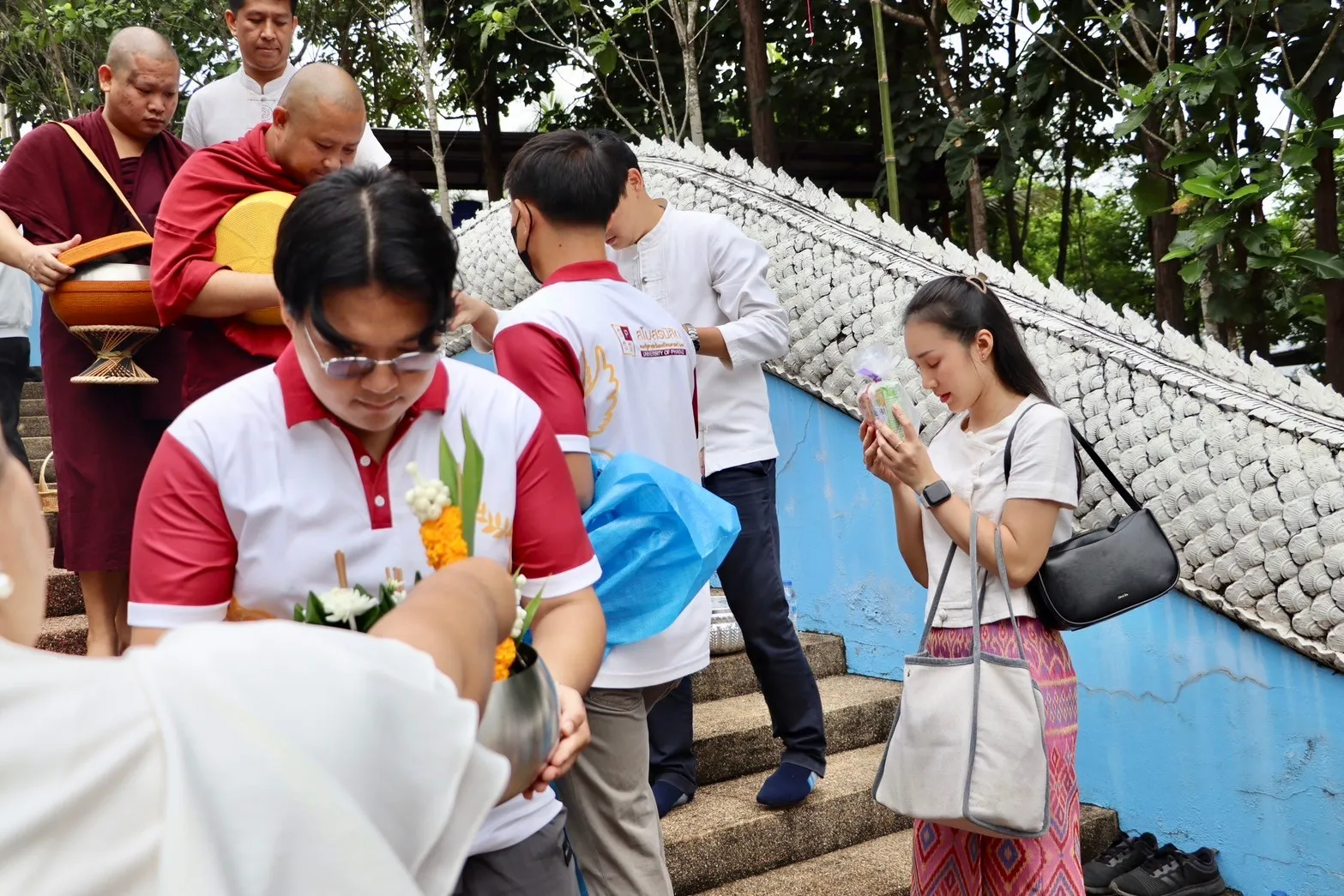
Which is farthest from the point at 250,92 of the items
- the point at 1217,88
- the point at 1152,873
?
the point at 1217,88

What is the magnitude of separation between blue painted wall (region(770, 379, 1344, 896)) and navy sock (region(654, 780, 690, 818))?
1413 millimetres

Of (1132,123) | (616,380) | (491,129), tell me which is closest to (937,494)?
(616,380)

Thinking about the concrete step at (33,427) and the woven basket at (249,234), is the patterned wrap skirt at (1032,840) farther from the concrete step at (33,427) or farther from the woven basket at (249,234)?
the concrete step at (33,427)

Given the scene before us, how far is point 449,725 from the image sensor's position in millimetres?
1001

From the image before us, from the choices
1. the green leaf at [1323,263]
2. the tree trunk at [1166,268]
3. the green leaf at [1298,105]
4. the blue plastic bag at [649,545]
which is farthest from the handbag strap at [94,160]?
the tree trunk at [1166,268]

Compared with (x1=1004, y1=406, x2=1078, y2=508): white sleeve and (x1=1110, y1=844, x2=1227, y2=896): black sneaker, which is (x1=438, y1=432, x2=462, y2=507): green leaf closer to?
(x1=1004, y1=406, x2=1078, y2=508): white sleeve

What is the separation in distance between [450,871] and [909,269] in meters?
4.18

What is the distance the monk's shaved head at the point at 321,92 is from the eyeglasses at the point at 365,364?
1362 mm

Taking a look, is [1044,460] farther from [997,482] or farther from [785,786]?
[785,786]

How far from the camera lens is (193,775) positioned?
0.90m

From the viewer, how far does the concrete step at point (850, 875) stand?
3.69m

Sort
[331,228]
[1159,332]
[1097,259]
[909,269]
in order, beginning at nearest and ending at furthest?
[331,228] < [1159,332] < [909,269] < [1097,259]

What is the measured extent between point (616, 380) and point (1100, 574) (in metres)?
1.11

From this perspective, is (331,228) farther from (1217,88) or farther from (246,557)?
(1217,88)
